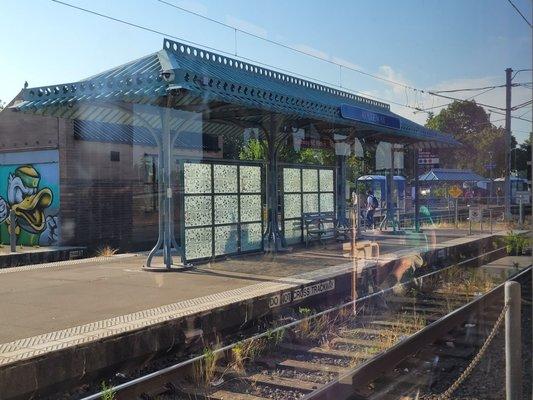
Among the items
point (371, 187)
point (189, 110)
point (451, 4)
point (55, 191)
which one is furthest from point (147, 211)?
point (451, 4)

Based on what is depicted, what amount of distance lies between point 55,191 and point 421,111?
11.7 meters

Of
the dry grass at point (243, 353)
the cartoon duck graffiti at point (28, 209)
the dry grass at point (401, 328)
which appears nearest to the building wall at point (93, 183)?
the cartoon duck graffiti at point (28, 209)


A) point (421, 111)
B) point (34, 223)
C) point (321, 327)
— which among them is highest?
point (421, 111)

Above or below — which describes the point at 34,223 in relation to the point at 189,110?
below

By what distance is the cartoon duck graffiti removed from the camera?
14.5 meters

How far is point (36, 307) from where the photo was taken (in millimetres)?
6172

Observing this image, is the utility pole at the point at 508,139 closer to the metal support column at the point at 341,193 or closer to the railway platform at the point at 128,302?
the railway platform at the point at 128,302

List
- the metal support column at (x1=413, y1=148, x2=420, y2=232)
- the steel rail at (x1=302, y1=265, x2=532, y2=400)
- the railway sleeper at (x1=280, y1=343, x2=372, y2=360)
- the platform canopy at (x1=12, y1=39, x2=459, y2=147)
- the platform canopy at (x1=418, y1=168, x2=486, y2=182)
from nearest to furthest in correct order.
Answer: the steel rail at (x1=302, y1=265, x2=532, y2=400) < the platform canopy at (x1=418, y1=168, x2=486, y2=182) < the railway sleeper at (x1=280, y1=343, x2=372, y2=360) < the metal support column at (x1=413, y1=148, x2=420, y2=232) < the platform canopy at (x1=12, y1=39, x2=459, y2=147)

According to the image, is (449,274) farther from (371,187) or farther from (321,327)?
(321,327)

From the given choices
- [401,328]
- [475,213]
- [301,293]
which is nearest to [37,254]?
[301,293]

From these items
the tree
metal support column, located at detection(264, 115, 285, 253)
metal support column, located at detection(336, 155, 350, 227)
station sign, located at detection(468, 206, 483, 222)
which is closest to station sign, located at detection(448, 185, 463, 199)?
the tree

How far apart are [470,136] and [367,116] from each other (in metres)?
4.32

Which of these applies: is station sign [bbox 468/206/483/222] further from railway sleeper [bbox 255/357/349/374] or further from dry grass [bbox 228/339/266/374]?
dry grass [bbox 228/339/266/374]

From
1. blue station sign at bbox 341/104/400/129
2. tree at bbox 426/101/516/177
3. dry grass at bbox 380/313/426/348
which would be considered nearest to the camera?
tree at bbox 426/101/516/177
